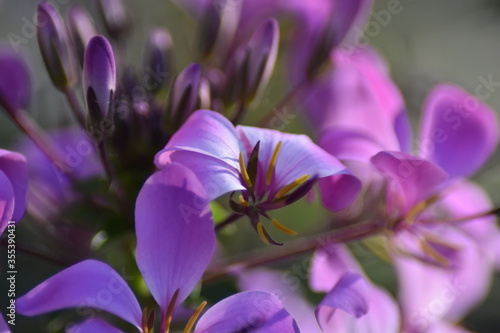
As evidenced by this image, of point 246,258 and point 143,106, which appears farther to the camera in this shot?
point 246,258

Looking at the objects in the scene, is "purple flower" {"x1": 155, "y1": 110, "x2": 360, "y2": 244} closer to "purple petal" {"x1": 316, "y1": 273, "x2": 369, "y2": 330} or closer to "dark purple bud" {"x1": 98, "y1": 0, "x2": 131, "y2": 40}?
"purple petal" {"x1": 316, "y1": 273, "x2": 369, "y2": 330}

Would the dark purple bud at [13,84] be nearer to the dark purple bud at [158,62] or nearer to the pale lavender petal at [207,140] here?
the dark purple bud at [158,62]

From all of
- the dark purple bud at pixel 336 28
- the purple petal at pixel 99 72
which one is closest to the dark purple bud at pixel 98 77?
the purple petal at pixel 99 72

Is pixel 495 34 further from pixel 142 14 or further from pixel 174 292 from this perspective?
pixel 174 292

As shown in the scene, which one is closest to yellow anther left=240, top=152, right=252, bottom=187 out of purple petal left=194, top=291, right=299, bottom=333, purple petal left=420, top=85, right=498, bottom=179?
purple petal left=194, top=291, right=299, bottom=333

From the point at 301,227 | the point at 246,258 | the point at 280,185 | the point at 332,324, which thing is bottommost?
the point at 301,227

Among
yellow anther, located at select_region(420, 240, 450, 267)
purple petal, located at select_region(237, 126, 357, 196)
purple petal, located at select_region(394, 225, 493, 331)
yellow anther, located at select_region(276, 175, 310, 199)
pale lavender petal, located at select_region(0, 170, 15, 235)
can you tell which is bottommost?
purple petal, located at select_region(394, 225, 493, 331)

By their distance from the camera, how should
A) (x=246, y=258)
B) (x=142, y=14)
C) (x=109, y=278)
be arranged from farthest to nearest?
(x=142, y=14), (x=246, y=258), (x=109, y=278)

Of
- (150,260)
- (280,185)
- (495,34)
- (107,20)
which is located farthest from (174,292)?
(495,34)
